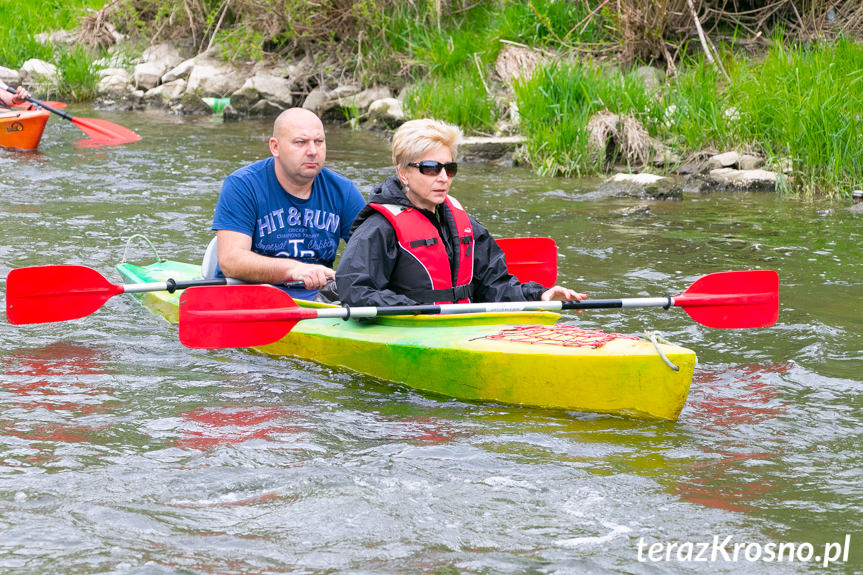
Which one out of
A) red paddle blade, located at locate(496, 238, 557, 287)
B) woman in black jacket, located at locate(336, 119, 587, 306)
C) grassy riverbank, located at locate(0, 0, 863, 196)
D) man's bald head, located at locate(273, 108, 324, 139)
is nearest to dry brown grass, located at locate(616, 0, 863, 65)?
grassy riverbank, located at locate(0, 0, 863, 196)

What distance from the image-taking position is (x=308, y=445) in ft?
11.7

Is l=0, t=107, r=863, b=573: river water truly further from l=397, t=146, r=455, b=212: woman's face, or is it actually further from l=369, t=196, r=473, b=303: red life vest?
l=397, t=146, r=455, b=212: woman's face

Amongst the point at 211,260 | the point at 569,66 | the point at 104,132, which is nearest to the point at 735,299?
the point at 211,260

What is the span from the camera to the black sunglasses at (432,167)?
409cm

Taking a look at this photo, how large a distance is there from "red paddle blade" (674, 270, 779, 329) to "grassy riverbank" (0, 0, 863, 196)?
4.07 metres

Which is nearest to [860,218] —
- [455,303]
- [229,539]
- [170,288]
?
[455,303]

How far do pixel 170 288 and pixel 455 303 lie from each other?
1.53 m

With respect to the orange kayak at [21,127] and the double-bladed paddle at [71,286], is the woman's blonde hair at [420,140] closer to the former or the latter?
the double-bladed paddle at [71,286]

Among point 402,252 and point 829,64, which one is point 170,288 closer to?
point 402,252

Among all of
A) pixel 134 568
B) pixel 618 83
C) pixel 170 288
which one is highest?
pixel 618 83

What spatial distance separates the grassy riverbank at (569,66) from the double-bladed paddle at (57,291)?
17.0ft

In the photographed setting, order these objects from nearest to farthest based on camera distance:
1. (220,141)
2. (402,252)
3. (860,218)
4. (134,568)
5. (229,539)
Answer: (134,568)
(229,539)
(402,252)
(860,218)
(220,141)

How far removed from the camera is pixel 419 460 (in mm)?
3395

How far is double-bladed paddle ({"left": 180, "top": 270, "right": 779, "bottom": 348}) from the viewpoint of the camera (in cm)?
416
